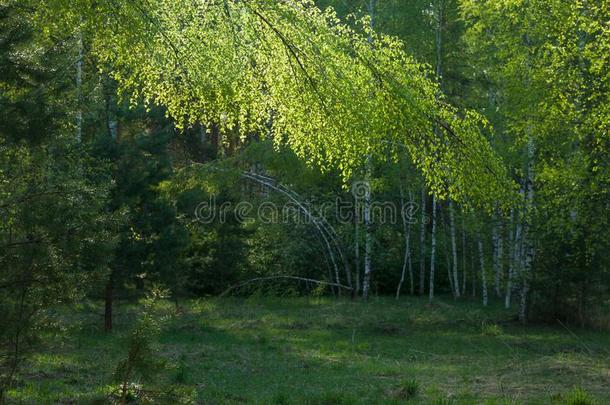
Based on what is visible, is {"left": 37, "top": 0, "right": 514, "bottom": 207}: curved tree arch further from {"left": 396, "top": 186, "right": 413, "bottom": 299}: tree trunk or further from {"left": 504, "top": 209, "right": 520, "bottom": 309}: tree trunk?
{"left": 396, "top": 186, "right": 413, "bottom": 299}: tree trunk

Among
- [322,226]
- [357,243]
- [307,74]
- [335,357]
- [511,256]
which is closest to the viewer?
[307,74]

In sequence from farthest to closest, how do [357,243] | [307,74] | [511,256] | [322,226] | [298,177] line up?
[322,226] < [357,243] < [298,177] < [511,256] < [307,74]

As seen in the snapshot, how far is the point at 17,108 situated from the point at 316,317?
12.4 m

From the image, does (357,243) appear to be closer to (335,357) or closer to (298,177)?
(298,177)

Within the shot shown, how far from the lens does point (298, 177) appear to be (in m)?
23.3

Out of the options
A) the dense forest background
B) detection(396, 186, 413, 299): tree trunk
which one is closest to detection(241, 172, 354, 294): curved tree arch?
the dense forest background

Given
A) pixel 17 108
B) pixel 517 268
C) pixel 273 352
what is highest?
pixel 17 108

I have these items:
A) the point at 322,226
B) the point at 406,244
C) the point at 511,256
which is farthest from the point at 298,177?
the point at 511,256

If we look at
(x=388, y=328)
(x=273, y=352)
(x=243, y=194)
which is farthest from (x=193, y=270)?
(x=273, y=352)

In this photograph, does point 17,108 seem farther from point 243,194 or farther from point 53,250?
point 243,194

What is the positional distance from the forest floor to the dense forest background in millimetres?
846

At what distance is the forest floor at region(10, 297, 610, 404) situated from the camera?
8844 mm

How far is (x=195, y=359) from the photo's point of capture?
12648 millimetres

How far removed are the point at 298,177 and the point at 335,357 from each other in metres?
10.5
